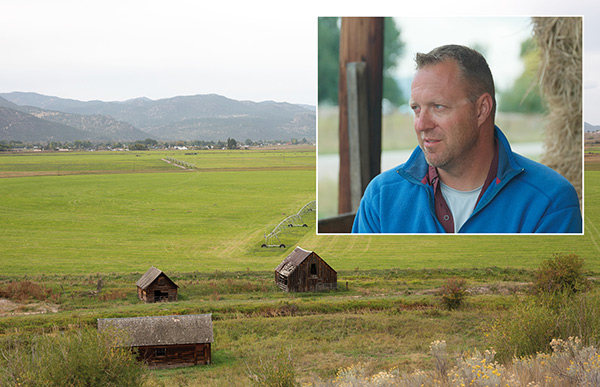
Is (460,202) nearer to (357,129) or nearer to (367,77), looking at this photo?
(357,129)

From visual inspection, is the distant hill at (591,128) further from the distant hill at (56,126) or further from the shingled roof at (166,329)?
the distant hill at (56,126)

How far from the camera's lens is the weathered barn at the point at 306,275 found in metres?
23.2

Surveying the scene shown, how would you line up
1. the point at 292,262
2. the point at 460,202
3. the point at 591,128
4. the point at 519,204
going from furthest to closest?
the point at 292,262 < the point at 591,128 < the point at 460,202 < the point at 519,204

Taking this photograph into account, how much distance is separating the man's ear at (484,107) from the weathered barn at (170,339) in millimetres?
9181

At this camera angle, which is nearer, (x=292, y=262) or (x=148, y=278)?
(x=148, y=278)

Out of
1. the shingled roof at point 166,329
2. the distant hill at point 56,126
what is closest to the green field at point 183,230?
the distant hill at point 56,126

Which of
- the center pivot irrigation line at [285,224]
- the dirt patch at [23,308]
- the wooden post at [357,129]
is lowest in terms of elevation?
the dirt patch at [23,308]

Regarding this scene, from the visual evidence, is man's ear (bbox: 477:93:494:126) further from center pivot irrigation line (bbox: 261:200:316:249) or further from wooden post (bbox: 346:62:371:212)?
center pivot irrigation line (bbox: 261:200:316:249)

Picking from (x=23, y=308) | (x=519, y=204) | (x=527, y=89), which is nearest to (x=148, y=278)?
(x=23, y=308)

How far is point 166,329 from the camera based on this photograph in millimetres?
16375

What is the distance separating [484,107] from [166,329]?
10519 mm

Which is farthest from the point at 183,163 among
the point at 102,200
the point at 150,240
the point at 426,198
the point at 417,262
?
the point at 426,198

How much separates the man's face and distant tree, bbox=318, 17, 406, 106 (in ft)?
2.18

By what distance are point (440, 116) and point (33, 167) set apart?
1084 inches
